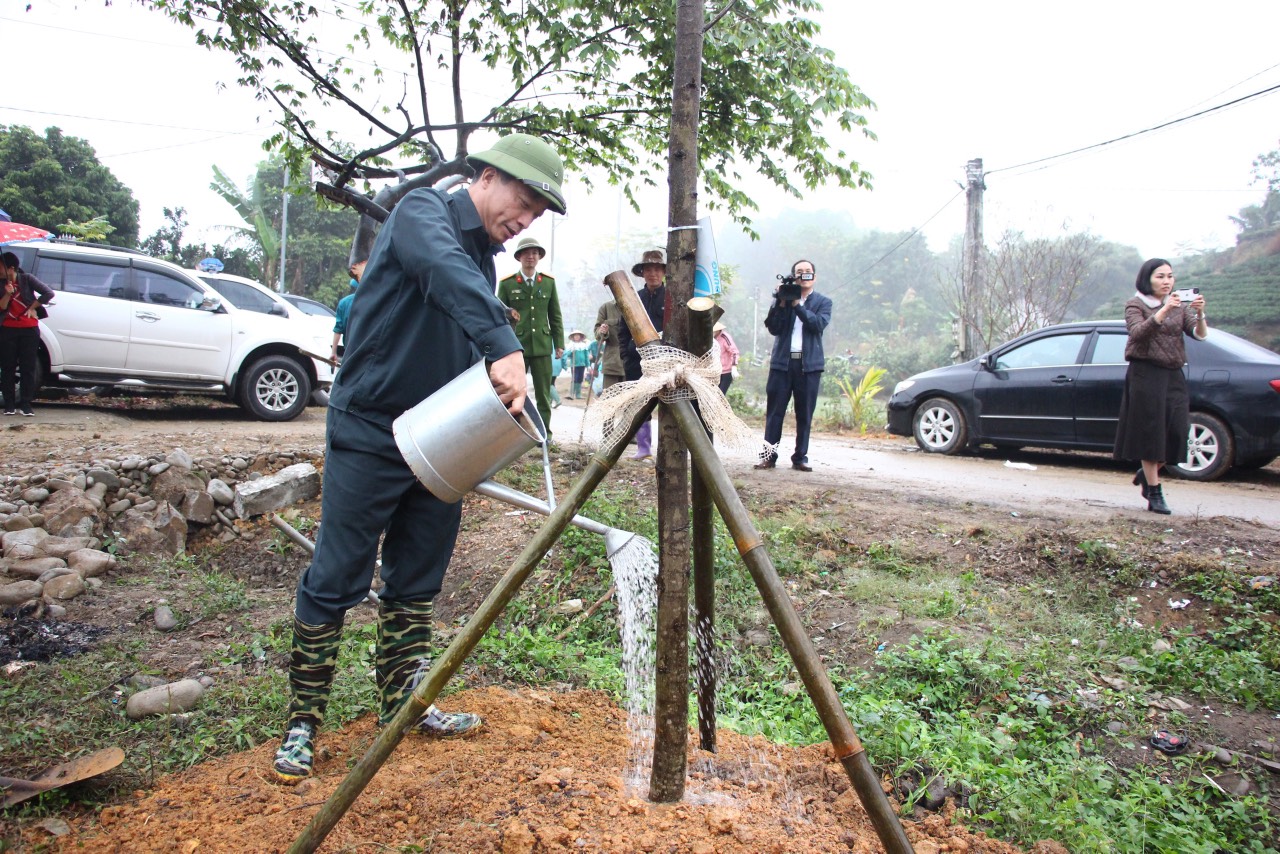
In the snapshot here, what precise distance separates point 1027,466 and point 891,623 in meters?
5.40

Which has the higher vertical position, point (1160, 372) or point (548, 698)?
point (1160, 372)

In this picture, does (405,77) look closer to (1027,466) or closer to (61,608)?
(61,608)

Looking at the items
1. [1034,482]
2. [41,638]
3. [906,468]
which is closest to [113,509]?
[41,638]

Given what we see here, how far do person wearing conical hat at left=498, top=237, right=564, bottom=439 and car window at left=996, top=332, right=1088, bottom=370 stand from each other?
16.7 ft

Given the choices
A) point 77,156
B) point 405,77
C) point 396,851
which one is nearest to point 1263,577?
point 396,851

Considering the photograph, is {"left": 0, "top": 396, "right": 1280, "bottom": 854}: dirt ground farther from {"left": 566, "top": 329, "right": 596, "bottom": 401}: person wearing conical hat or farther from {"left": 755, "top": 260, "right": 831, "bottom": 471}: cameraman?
{"left": 566, "top": 329, "right": 596, "bottom": 401}: person wearing conical hat

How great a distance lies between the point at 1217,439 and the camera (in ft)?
23.3

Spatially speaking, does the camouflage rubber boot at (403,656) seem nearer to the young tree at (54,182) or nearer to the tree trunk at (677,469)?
the tree trunk at (677,469)

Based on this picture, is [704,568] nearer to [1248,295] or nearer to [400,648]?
[400,648]

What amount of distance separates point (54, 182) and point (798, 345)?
2249 cm

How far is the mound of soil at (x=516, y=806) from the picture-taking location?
2016 mm

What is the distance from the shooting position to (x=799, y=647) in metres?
1.66

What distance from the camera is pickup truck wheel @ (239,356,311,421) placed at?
916 centimetres

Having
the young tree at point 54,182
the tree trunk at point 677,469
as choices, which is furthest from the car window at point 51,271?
the young tree at point 54,182
